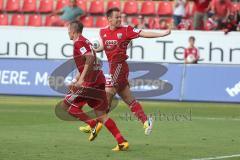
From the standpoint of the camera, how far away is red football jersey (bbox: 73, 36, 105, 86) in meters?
12.6

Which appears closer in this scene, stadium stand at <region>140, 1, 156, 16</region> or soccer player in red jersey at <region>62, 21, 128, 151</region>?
soccer player in red jersey at <region>62, 21, 128, 151</region>

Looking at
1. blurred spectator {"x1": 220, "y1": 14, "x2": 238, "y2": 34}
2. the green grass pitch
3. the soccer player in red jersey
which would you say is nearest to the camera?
the green grass pitch

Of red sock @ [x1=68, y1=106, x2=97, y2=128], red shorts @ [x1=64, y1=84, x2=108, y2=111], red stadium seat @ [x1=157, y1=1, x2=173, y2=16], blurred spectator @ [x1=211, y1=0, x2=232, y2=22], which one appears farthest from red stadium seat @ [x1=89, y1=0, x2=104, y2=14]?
red shorts @ [x1=64, y1=84, x2=108, y2=111]

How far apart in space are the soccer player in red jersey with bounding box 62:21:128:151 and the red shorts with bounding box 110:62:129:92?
2.26 ft

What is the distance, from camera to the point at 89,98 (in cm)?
1295

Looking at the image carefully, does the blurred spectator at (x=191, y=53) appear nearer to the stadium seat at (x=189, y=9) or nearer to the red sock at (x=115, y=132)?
the stadium seat at (x=189, y=9)

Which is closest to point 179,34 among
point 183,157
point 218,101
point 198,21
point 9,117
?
point 198,21

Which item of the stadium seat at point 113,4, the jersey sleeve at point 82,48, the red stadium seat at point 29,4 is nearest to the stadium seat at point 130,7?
the stadium seat at point 113,4

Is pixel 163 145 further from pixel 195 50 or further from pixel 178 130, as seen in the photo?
pixel 195 50

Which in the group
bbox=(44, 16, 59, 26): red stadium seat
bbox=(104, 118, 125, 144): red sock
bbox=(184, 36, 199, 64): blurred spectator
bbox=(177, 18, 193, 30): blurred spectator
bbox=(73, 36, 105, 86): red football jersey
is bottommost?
bbox=(184, 36, 199, 64): blurred spectator

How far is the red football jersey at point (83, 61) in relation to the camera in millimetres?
12594

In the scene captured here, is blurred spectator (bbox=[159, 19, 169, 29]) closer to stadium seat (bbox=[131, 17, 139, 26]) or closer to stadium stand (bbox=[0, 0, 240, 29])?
stadium stand (bbox=[0, 0, 240, 29])

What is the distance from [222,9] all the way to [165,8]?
154 inches

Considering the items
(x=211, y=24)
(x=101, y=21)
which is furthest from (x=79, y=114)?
(x=101, y=21)
